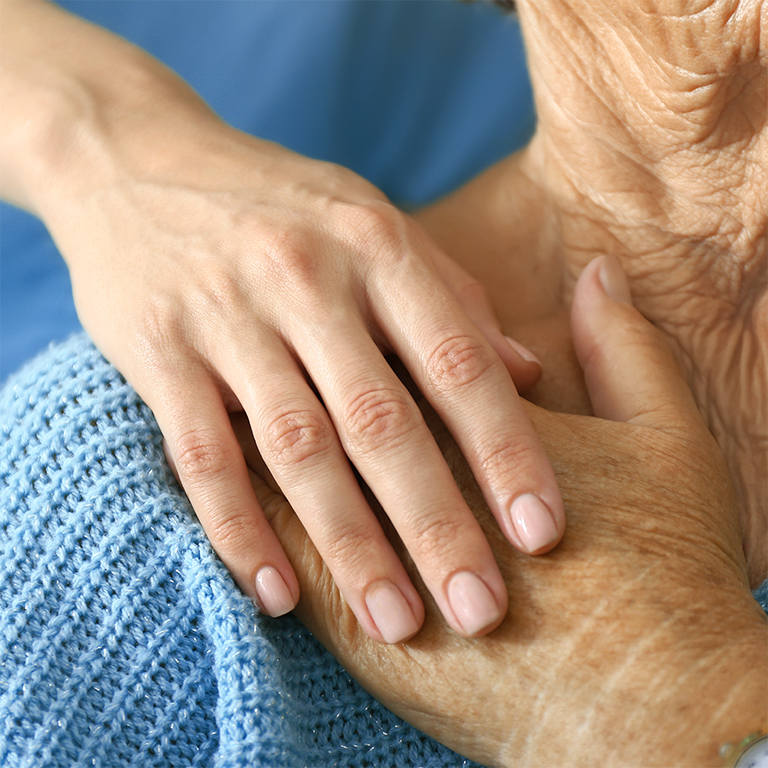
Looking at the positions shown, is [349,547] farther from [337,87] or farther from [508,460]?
[337,87]

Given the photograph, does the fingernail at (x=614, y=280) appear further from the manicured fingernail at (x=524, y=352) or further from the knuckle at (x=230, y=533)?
the knuckle at (x=230, y=533)

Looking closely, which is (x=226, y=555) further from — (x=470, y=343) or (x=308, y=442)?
(x=470, y=343)

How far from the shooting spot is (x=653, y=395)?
2.35 feet

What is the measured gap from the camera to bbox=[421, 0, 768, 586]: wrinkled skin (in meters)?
0.68

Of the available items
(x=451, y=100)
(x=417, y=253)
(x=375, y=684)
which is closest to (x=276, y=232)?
(x=417, y=253)

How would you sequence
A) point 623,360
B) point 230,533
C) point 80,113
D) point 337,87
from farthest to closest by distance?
point 337,87
point 80,113
point 623,360
point 230,533

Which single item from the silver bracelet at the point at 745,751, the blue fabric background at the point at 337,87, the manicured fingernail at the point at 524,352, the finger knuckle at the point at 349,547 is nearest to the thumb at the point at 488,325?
the manicured fingernail at the point at 524,352

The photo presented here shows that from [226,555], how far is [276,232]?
312 mm

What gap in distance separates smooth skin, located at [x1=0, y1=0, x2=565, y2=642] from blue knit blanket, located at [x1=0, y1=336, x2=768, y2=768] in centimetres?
4

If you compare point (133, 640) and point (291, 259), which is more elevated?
point (291, 259)

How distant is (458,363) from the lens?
64cm

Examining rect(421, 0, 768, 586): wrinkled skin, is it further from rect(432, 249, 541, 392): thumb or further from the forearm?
the forearm

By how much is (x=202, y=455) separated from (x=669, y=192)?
568 mm

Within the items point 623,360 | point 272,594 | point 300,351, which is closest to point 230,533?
point 272,594
